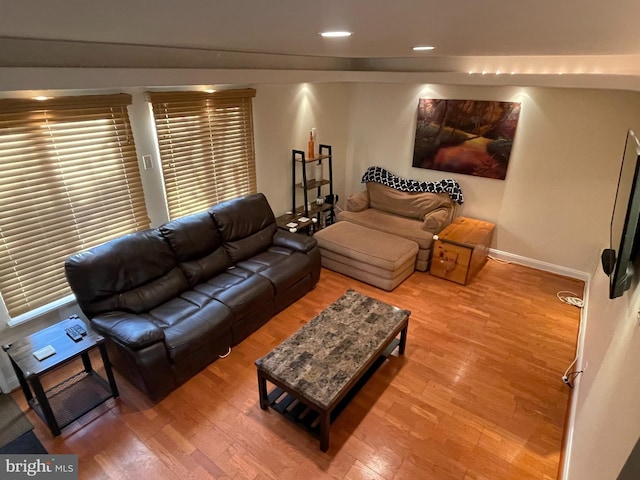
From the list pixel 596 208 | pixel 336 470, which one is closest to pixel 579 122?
pixel 596 208

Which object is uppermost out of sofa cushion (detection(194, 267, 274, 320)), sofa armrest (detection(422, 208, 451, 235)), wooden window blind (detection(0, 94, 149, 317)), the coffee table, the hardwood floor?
wooden window blind (detection(0, 94, 149, 317))

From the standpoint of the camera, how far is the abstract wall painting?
4.11 meters

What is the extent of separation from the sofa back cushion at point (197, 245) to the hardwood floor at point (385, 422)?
741 mm

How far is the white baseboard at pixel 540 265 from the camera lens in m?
4.17

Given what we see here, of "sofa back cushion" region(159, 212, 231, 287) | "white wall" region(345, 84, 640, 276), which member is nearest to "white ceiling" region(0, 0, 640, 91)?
"white wall" region(345, 84, 640, 276)

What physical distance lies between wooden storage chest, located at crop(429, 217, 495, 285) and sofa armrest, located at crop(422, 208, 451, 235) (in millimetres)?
82

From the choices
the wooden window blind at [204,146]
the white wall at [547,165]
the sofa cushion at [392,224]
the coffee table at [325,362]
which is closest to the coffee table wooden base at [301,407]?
the coffee table at [325,362]

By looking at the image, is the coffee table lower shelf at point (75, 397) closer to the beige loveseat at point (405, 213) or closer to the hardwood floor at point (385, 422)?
the hardwood floor at point (385, 422)

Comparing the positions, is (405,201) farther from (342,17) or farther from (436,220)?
(342,17)

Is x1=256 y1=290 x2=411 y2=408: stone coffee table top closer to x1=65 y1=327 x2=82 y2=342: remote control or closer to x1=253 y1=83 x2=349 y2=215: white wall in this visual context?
x1=65 y1=327 x2=82 y2=342: remote control

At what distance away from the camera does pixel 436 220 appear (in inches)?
168

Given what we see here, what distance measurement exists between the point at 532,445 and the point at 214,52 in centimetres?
383

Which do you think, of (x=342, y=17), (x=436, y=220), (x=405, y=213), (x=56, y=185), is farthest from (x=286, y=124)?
(x=342, y=17)

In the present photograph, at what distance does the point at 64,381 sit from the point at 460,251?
3.82 meters
